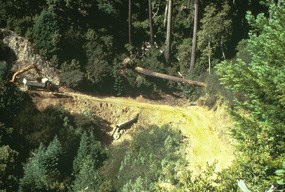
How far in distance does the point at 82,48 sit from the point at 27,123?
9384 mm

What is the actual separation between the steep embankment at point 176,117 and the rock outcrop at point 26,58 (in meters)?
2.61

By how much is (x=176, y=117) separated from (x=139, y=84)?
19.3 feet

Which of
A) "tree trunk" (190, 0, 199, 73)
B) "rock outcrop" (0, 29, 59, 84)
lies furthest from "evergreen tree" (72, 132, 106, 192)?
"tree trunk" (190, 0, 199, 73)

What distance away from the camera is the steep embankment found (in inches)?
793

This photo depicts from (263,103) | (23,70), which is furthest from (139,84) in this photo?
(263,103)

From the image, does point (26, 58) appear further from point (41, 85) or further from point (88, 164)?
point (88, 164)

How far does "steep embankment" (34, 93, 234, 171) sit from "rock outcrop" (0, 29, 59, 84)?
261 centimetres

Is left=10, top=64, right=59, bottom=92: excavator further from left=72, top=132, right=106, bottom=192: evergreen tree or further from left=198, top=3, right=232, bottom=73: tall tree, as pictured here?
left=198, top=3, right=232, bottom=73: tall tree

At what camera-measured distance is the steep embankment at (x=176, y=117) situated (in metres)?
20.1

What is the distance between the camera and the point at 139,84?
28.4 meters

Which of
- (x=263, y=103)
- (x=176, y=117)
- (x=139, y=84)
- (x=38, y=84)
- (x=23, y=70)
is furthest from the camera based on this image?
(x=139, y=84)

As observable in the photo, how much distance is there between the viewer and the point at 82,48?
27.5m

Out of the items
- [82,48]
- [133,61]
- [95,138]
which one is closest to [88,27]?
[82,48]

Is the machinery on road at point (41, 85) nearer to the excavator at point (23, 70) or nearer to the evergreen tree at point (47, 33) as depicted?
the excavator at point (23, 70)
